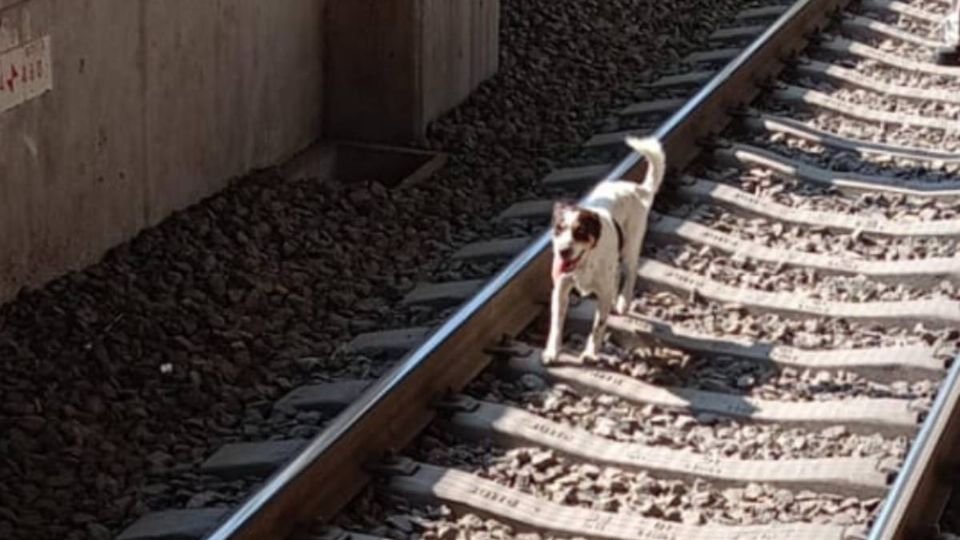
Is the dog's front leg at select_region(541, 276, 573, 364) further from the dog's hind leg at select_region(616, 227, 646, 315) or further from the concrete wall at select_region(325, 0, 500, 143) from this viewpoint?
the concrete wall at select_region(325, 0, 500, 143)

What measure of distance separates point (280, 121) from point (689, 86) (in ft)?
7.40

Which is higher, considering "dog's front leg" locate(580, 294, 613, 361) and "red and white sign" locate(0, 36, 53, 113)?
"red and white sign" locate(0, 36, 53, 113)

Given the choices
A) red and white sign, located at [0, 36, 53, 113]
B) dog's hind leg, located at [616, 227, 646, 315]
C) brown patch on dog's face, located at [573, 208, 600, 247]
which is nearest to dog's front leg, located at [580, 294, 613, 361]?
dog's hind leg, located at [616, 227, 646, 315]

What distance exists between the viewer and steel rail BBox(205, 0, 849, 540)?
6426 millimetres

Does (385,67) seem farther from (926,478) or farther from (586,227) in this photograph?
(926,478)

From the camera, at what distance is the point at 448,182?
10203mm

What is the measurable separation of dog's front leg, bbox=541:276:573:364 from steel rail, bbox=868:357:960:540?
1.22m

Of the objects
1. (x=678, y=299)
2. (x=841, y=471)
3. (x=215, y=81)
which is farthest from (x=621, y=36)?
(x=841, y=471)

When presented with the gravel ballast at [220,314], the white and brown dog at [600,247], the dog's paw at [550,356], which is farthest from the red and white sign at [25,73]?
the dog's paw at [550,356]

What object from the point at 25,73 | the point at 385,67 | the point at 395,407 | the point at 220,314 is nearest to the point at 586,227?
the point at 395,407

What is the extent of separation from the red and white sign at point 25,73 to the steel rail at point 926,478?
3276mm

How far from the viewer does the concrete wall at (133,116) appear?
27.5 ft

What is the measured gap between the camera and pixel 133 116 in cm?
905

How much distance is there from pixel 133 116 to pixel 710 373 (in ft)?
8.35
